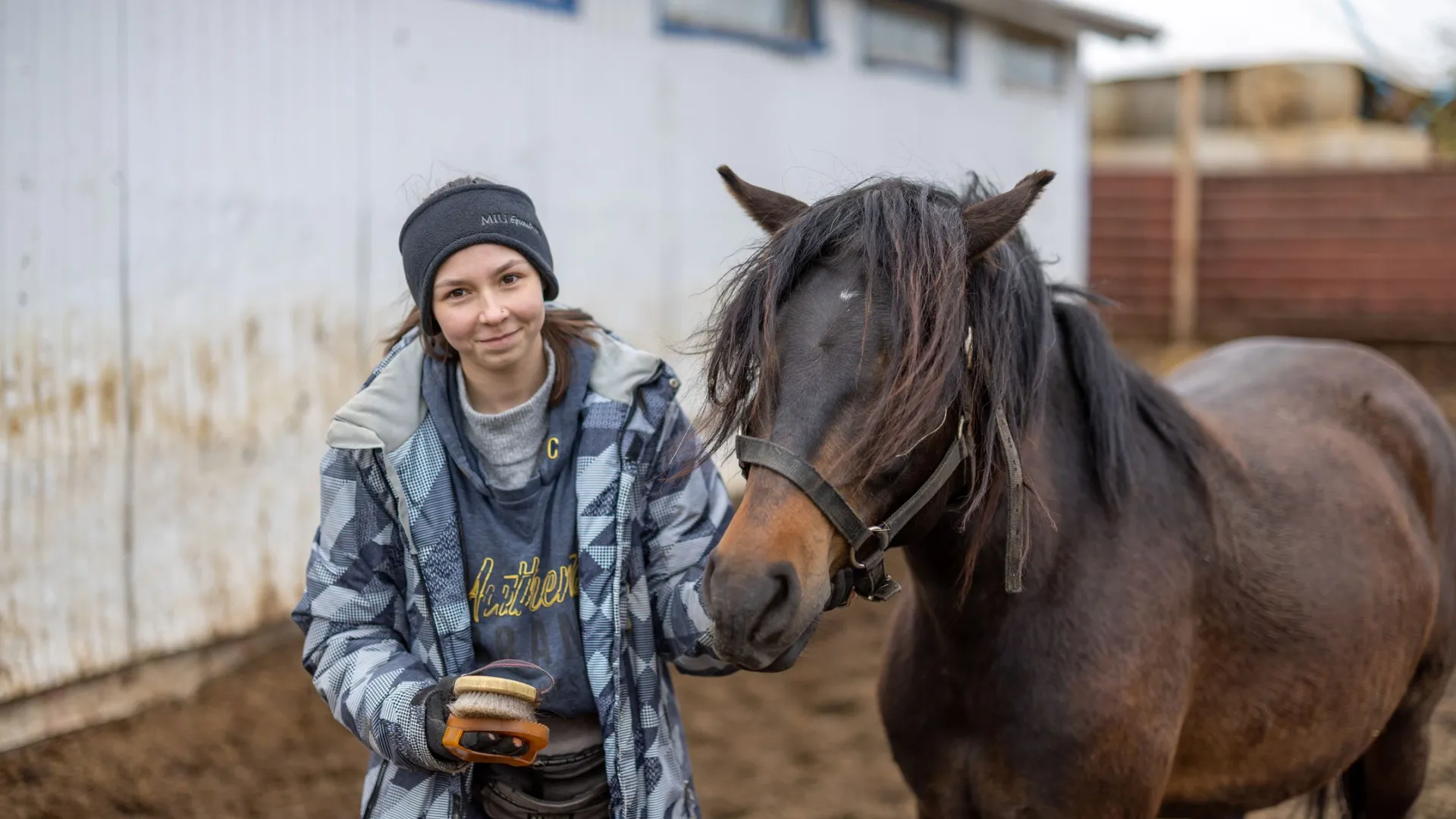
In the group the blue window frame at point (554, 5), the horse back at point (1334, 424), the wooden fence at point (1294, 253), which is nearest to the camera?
the horse back at point (1334, 424)

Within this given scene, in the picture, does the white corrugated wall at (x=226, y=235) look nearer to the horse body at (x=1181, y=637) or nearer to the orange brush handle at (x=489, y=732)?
the horse body at (x=1181, y=637)

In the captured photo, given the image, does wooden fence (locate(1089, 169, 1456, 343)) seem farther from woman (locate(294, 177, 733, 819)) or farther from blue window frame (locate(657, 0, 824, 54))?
woman (locate(294, 177, 733, 819))

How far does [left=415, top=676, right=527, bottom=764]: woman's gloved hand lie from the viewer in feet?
5.74

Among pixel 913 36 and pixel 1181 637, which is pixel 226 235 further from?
pixel 913 36

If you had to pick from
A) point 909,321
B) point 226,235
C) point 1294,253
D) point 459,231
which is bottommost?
point 909,321

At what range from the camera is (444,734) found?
1744 millimetres

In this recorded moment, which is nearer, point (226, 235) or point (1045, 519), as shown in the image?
point (1045, 519)

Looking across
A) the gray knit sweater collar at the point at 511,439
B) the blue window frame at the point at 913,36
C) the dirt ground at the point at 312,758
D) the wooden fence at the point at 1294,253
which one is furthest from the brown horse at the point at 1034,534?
the wooden fence at the point at 1294,253

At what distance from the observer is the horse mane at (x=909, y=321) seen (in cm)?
169

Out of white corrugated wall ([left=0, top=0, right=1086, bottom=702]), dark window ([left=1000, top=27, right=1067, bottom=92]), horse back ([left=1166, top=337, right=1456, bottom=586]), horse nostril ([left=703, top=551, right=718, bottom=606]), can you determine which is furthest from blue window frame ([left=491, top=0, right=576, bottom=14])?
horse nostril ([left=703, top=551, right=718, bottom=606])

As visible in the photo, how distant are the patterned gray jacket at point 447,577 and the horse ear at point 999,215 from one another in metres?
0.58

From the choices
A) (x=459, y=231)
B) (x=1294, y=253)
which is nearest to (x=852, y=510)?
(x=459, y=231)

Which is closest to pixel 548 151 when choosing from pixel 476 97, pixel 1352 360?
pixel 476 97

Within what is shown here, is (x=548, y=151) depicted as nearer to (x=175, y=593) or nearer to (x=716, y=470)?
(x=175, y=593)
